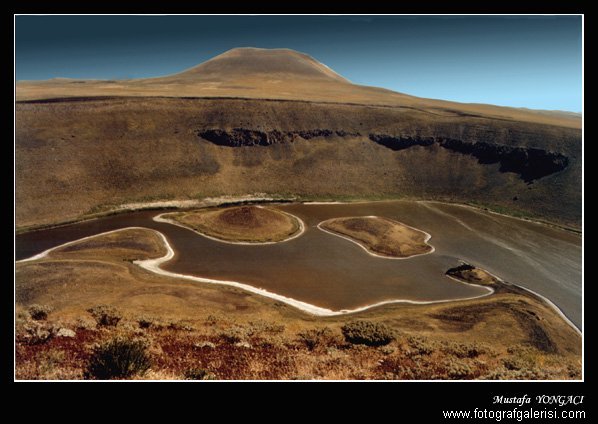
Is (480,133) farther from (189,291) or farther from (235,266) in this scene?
(189,291)

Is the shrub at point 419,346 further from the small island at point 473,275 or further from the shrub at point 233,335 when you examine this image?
the small island at point 473,275

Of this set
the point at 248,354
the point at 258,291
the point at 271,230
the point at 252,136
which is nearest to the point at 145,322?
the point at 248,354

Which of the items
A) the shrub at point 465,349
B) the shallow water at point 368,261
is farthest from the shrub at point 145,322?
the shrub at point 465,349

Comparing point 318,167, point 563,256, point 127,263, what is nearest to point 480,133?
point 318,167

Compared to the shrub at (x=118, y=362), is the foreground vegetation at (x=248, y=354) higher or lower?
lower

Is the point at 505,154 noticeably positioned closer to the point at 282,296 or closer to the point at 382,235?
the point at 382,235
